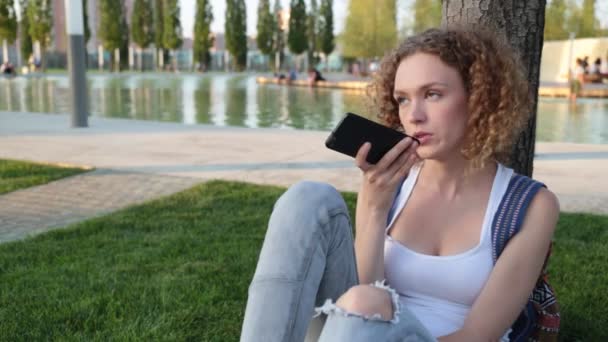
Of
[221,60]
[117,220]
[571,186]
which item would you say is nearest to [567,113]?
[571,186]

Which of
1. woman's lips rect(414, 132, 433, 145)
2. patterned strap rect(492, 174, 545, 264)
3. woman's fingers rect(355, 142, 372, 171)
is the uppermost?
woman's lips rect(414, 132, 433, 145)

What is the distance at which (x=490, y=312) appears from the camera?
1624mm

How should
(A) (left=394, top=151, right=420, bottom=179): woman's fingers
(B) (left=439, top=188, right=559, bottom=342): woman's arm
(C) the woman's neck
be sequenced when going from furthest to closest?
(C) the woman's neck
(A) (left=394, top=151, right=420, bottom=179): woman's fingers
(B) (left=439, top=188, right=559, bottom=342): woman's arm

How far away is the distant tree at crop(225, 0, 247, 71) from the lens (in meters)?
55.7

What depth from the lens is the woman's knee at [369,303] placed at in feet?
4.38

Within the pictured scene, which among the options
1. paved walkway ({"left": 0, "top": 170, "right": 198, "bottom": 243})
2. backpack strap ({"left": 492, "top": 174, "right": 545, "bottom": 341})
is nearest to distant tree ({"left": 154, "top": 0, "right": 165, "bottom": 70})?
paved walkway ({"left": 0, "top": 170, "right": 198, "bottom": 243})

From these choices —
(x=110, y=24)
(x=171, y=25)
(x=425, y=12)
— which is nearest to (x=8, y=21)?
(x=110, y=24)

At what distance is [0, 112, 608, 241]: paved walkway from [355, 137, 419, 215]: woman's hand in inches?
123

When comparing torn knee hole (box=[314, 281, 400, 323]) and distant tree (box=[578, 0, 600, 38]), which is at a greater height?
distant tree (box=[578, 0, 600, 38])

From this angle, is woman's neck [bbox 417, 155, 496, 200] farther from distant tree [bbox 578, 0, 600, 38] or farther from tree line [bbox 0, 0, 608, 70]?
distant tree [bbox 578, 0, 600, 38]

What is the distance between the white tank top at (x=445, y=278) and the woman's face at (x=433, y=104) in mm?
194

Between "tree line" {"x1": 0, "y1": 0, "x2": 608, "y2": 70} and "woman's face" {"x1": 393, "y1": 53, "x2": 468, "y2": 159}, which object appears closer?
"woman's face" {"x1": 393, "y1": 53, "x2": 468, "y2": 159}

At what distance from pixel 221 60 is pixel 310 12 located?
64.7 ft

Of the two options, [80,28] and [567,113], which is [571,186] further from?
[567,113]
